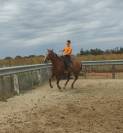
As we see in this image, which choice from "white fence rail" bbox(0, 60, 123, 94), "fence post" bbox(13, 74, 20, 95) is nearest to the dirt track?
"fence post" bbox(13, 74, 20, 95)

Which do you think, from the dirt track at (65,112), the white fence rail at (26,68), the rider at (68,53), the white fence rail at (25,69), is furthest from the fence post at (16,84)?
the rider at (68,53)

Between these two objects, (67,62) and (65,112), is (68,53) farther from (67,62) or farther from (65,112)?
(65,112)

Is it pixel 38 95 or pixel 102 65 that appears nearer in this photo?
pixel 38 95

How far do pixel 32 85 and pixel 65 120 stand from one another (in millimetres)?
11071

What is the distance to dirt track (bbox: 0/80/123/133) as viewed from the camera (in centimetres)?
1205

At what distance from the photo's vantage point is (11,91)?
2020cm

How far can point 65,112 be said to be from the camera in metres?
14.5

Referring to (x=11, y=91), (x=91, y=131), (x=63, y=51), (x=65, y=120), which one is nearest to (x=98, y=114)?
(x=65, y=120)

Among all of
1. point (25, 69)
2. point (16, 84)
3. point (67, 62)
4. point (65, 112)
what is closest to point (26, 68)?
point (25, 69)

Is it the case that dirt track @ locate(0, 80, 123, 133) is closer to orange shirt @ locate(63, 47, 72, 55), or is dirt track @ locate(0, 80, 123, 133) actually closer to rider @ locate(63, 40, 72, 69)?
rider @ locate(63, 40, 72, 69)

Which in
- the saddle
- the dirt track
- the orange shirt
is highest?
the orange shirt

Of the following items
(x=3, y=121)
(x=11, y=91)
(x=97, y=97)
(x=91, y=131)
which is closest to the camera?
(x=91, y=131)

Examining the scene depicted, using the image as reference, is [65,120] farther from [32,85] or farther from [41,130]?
[32,85]

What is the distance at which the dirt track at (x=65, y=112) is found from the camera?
12.1m
